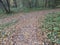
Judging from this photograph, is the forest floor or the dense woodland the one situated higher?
the forest floor

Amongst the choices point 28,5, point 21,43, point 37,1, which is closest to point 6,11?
point 28,5

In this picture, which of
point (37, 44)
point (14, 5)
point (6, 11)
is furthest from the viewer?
point (14, 5)

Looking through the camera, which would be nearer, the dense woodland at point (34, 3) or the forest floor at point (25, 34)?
the forest floor at point (25, 34)

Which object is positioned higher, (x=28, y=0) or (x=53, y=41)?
(x=53, y=41)

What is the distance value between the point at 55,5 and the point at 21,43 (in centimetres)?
2373

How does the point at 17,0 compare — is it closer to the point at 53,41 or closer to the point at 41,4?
the point at 41,4

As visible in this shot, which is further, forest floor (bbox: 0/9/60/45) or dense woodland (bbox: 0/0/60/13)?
dense woodland (bbox: 0/0/60/13)

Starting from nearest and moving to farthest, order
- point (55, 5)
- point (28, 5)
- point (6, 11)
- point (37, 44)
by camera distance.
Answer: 1. point (37, 44)
2. point (6, 11)
3. point (55, 5)
4. point (28, 5)

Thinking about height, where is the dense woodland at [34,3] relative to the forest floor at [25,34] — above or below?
below

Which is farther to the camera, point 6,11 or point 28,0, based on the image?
point 28,0

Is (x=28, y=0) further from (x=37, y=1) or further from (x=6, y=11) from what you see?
(x=6, y=11)

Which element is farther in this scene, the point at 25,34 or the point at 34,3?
the point at 34,3

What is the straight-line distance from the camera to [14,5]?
35.4 metres

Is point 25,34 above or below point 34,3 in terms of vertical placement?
above
